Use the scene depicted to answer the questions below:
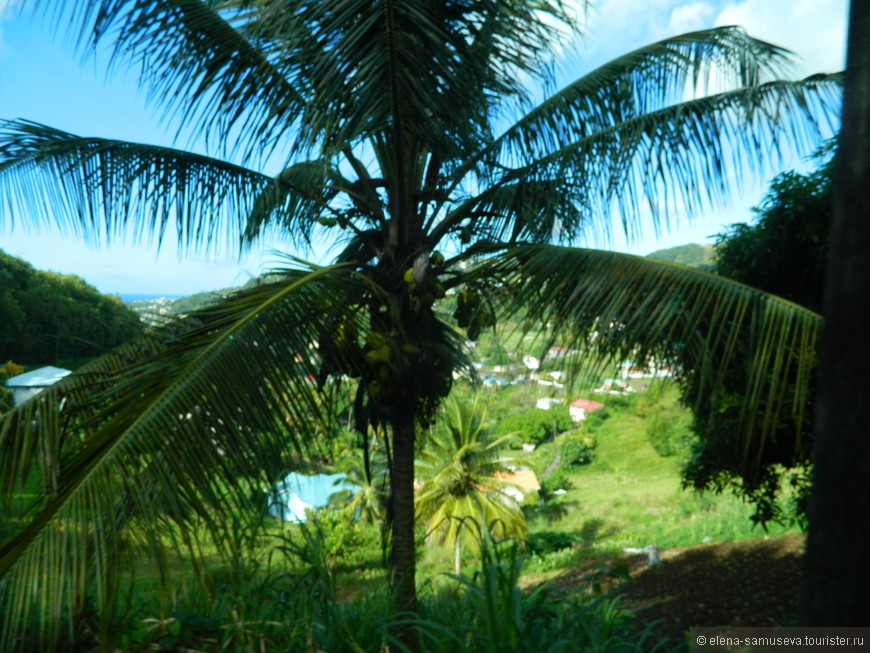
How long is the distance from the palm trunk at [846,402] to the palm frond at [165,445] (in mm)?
1974

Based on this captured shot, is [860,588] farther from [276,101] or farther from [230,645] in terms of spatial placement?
[276,101]

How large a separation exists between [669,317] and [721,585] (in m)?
7.76

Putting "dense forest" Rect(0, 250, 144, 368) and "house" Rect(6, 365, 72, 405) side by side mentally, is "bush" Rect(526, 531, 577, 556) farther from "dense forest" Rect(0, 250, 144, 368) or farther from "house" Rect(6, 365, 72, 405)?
"house" Rect(6, 365, 72, 405)

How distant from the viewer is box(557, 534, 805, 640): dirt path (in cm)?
743

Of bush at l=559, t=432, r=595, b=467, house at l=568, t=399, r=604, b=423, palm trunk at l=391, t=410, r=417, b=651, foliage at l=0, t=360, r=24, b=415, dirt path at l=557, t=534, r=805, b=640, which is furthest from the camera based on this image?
bush at l=559, t=432, r=595, b=467

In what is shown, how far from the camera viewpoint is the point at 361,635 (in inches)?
112

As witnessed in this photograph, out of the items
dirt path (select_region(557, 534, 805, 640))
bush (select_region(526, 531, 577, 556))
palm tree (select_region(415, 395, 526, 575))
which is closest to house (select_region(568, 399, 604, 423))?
bush (select_region(526, 531, 577, 556))

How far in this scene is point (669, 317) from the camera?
302 cm

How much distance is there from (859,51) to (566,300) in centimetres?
197

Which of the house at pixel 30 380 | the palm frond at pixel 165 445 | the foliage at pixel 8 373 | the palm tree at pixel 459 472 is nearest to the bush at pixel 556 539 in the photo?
the palm tree at pixel 459 472

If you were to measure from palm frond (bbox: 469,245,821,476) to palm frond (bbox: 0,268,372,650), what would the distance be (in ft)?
3.95

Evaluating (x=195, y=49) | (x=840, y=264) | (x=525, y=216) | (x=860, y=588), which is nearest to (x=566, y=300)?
(x=525, y=216)

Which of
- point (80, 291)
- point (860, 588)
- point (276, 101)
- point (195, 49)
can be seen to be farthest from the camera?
point (80, 291)

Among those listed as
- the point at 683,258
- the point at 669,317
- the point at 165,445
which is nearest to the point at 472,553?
the point at 683,258
